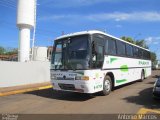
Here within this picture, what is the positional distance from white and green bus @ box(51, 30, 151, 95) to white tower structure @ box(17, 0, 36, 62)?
10.5m

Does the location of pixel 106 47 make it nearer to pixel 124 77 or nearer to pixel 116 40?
pixel 116 40

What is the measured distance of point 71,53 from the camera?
11.9 meters

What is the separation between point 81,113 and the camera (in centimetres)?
881

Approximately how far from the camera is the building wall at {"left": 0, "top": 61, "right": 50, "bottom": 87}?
16.7 m

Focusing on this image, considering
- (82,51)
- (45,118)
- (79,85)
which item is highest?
(82,51)

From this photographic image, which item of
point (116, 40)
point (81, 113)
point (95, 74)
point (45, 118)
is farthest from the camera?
point (116, 40)

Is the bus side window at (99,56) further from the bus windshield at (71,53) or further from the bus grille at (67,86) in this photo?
the bus grille at (67,86)

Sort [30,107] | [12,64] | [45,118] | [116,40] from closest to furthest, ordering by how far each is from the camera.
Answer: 1. [45,118]
2. [30,107]
3. [116,40]
4. [12,64]

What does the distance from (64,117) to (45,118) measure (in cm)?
62

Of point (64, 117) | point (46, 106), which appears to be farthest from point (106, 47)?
point (64, 117)

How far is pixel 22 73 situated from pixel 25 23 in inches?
242

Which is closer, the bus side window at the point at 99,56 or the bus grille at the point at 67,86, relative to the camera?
the bus grille at the point at 67,86

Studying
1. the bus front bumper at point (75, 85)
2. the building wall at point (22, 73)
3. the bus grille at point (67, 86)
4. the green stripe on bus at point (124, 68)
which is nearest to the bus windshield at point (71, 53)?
the bus front bumper at point (75, 85)

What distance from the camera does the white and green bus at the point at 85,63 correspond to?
11.3 meters
